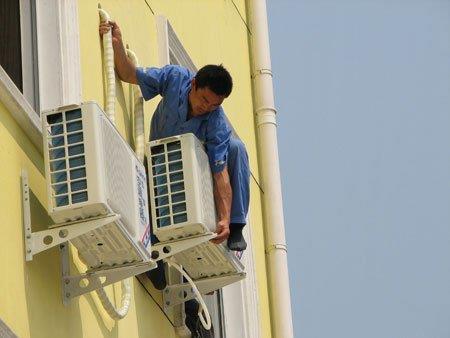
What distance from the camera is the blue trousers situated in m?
9.38

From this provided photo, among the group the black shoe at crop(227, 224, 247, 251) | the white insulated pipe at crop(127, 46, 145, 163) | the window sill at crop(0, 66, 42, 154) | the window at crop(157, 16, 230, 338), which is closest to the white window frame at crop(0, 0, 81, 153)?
the window sill at crop(0, 66, 42, 154)

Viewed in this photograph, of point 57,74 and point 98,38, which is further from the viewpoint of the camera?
point 98,38

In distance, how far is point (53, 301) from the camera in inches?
307

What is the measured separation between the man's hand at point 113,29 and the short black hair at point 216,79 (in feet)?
1.77

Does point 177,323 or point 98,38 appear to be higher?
point 98,38

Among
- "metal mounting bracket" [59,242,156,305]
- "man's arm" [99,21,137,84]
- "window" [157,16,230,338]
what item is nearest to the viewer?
"metal mounting bracket" [59,242,156,305]

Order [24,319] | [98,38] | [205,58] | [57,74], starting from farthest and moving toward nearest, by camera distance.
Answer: [205,58] → [98,38] → [57,74] → [24,319]

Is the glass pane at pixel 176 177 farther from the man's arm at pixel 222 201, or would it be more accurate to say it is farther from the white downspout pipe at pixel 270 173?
the white downspout pipe at pixel 270 173

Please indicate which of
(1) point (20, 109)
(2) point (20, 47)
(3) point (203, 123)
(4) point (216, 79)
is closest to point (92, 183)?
(1) point (20, 109)

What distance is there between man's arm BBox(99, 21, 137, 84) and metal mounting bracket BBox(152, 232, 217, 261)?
1.12 meters

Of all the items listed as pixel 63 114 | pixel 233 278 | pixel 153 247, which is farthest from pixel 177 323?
pixel 63 114

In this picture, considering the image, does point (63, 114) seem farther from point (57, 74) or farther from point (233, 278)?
point (233, 278)

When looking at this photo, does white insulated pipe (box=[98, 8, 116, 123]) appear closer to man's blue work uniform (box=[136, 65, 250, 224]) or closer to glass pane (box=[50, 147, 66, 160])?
man's blue work uniform (box=[136, 65, 250, 224])

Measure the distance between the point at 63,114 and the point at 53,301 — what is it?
839mm
